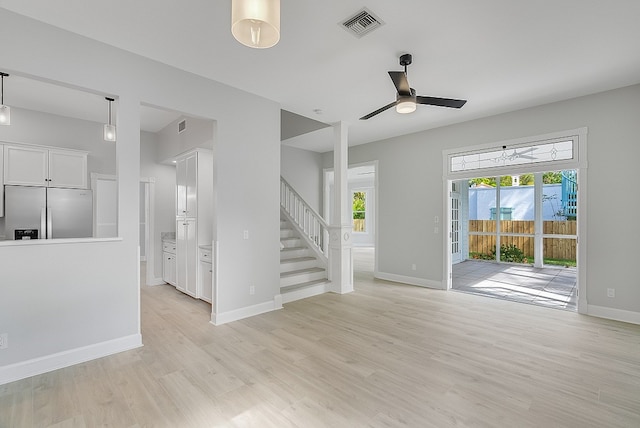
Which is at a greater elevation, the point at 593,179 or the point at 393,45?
the point at 393,45

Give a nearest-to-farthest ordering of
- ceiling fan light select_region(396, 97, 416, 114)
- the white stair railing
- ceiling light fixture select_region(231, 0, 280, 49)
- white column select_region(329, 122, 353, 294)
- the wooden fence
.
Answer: ceiling light fixture select_region(231, 0, 280, 49)
ceiling fan light select_region(396, 97, 416, 114)
white column select_region(329, 122, 353, 294)
the white stair railing
the wooden fence

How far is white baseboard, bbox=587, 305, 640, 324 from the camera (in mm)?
3658

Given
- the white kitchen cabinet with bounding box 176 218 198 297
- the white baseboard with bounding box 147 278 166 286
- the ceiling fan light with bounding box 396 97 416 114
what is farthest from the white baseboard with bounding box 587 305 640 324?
the white baseboard with bounding box 147 278 166 286

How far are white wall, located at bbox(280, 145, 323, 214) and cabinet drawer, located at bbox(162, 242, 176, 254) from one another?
8.96ft

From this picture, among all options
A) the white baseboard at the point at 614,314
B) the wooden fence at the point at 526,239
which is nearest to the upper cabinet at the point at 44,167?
the white baseboard at the point at 614,314

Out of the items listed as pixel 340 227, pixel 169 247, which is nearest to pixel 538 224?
pixel 340 227

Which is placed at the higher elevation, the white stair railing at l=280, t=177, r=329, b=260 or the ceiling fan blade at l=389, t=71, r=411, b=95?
the ceiling fan blade at l=389, t=71, r=411, b=95

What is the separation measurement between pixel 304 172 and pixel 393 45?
462 centimetres

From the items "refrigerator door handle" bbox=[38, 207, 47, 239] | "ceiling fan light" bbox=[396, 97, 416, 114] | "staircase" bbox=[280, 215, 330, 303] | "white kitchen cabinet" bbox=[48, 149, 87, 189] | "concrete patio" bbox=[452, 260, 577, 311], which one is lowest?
"concrete patio" bbox=[452, 260, 577, 311]

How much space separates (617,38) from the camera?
2664mm

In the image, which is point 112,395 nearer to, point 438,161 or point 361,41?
point 361,41

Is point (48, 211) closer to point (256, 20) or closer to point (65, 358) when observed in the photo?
point (65, 358)

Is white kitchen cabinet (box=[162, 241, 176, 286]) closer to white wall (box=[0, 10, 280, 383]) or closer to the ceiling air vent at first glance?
white wall (box=[0, 10, 280, 383])

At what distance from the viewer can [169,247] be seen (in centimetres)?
549
